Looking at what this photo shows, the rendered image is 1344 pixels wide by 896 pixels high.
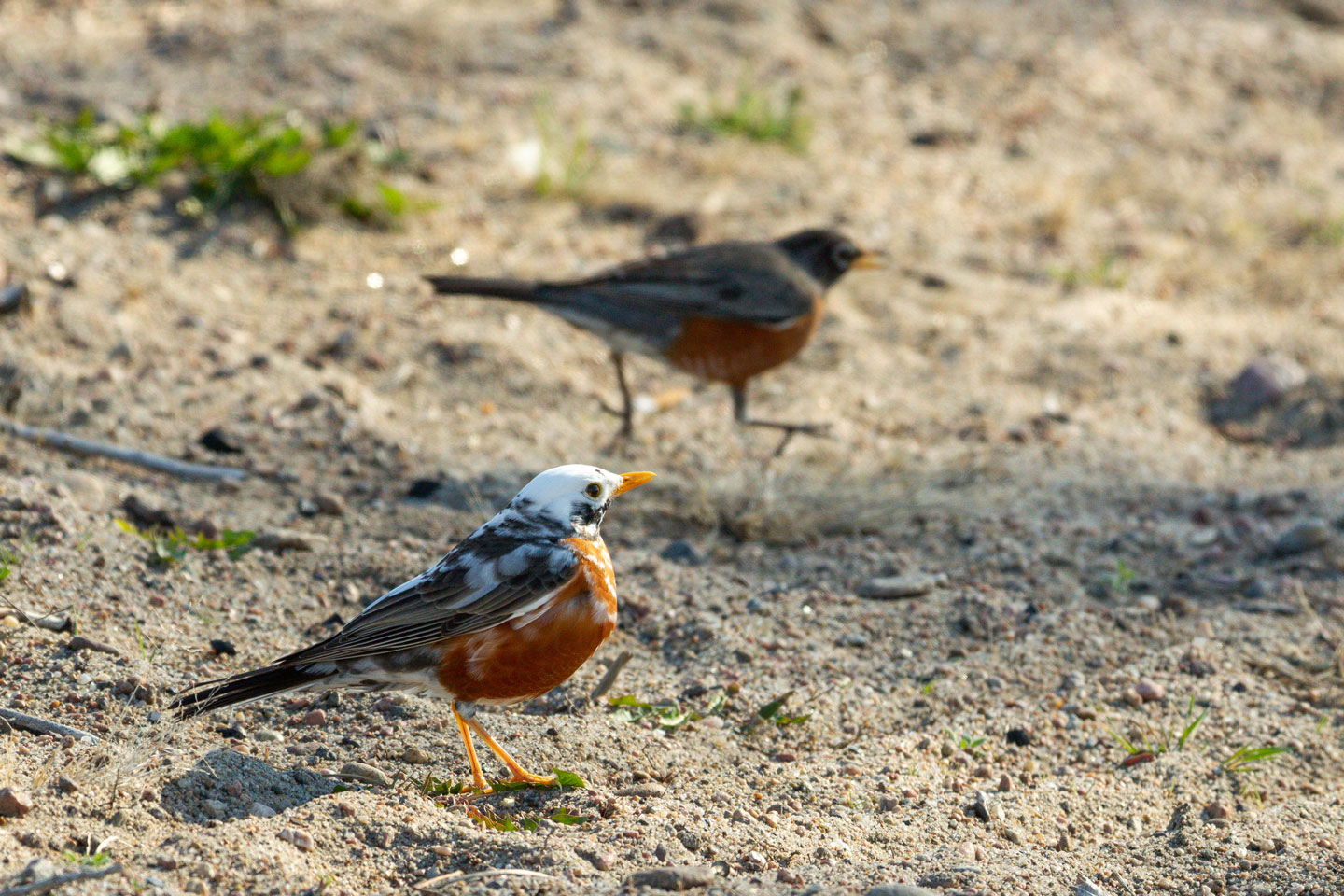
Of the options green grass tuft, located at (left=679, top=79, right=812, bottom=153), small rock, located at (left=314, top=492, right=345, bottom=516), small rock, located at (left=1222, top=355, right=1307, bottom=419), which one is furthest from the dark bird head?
small rock, located at (left=314, top=492, right=345, bottom=516)

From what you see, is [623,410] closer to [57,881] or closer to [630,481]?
[630,481]

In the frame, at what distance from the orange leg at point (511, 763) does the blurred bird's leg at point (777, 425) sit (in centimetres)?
308

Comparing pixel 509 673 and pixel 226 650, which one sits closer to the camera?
pixel 509 673

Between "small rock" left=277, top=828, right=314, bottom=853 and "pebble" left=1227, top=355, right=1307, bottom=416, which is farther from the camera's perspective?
"pebble" left=1227, top=355, right=1307, bottom=416

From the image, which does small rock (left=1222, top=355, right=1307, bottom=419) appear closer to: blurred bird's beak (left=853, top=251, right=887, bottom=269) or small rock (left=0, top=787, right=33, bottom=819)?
blurred bird's beak (left=853, top=251, right=887, bottom=269)

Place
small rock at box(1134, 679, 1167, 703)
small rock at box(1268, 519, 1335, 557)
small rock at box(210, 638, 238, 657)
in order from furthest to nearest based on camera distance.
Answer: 1. small rock at box(1268, 519, 1335, 557)
2. small rock at box(1134, 679, 1167, 703)
3. small rock at box(210, 638, 238, 657)

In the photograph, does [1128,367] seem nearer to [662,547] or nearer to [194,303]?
[662,547]

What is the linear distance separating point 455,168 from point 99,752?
615 centimetres

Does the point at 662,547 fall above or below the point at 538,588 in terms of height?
below

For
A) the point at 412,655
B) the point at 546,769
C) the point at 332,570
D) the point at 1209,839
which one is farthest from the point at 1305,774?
the point at 332,570

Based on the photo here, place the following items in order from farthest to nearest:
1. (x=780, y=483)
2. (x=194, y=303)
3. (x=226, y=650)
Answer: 1. (x=194, y=303)
2. (x=780, y=483)
3. (x=226, y=650)

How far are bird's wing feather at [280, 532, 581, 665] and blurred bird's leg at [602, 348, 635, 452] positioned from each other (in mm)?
2745

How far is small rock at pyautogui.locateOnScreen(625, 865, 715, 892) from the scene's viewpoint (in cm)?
387

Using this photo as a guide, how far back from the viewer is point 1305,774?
512cm
